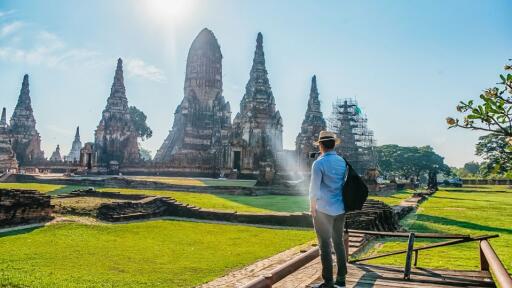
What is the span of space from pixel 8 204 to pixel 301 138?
42076mm

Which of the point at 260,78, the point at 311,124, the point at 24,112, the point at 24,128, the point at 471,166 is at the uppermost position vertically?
the point at 260,78

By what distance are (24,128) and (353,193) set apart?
58443 mm

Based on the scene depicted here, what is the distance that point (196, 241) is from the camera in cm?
905

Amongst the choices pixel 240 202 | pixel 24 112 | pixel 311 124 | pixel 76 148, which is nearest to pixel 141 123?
pixel 76 148

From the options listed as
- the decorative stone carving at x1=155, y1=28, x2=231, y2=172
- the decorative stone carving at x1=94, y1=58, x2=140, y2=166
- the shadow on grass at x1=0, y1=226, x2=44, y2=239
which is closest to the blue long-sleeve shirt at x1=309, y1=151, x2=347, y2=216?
the shadow on grass at x1=0, y1=226, x2=44, y2=239

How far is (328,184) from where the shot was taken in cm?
449

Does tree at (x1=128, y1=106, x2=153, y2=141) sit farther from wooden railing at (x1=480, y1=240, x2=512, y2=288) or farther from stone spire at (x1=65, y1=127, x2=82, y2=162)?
wooden railing at (x1=480, y1=240, x2=512, y2=288)

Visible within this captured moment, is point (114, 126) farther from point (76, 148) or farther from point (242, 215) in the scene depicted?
point (76, 148)

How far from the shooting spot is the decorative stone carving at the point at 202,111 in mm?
50062

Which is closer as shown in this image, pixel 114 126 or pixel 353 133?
pixel 114 126

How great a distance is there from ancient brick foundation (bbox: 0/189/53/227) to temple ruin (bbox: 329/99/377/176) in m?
48.3

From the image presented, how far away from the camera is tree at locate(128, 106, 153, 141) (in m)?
75.5

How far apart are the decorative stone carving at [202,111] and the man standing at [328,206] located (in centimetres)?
4462

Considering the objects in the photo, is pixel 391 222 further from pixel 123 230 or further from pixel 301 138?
pixel 301 138
